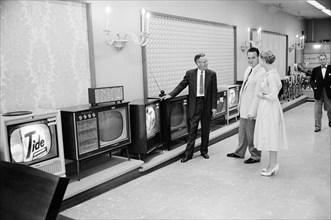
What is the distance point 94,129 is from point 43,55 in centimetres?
106

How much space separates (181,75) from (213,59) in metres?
1.50

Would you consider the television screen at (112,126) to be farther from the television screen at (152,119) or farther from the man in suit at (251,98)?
the man in suit at (251,98)

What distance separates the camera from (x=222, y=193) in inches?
149

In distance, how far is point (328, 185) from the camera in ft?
12.9

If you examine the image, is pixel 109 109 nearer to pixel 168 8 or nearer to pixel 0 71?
pixel 0 71

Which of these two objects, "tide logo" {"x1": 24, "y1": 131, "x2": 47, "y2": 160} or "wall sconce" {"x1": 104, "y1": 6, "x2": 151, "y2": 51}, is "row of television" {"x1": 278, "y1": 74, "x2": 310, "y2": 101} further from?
"tide logo" {"x1": 24, "y1": 131, "x2": 47, "y2": 160}

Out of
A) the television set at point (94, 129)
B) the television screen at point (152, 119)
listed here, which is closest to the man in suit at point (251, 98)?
the television screen at point (152, 119)

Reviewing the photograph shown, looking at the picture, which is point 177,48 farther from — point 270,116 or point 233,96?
point 270,116

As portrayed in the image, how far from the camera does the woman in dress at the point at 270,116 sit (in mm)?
4133

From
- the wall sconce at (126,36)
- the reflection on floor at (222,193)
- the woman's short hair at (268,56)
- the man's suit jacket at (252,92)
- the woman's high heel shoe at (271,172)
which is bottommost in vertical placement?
the reflection on floor at (222,193)

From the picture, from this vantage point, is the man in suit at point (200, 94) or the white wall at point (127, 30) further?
the man in suit at point (200, 94)

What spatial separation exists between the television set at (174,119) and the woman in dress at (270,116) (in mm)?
1423

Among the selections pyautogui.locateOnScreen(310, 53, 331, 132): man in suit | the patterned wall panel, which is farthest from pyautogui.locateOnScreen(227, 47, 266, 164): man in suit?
pyautogui.locateOnScreen(310, 53, 331, 132): man in suit

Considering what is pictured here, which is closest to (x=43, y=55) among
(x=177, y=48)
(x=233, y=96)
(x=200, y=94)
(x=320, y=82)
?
(x=200, y=94)
